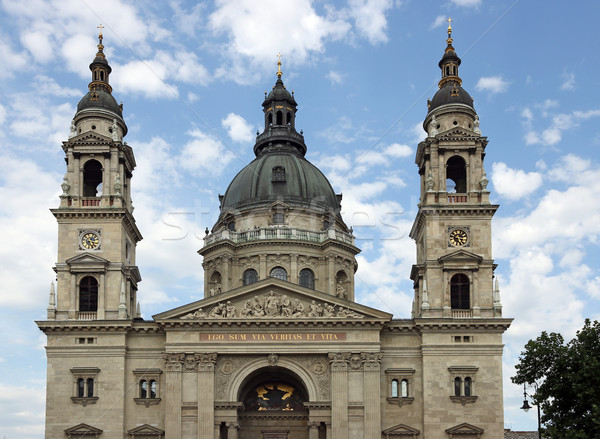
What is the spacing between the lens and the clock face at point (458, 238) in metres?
63.6

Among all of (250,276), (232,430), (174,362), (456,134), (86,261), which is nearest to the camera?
(232,430)

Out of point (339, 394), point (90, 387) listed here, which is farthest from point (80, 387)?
point (339, 394)

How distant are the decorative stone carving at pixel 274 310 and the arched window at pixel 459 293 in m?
6.75

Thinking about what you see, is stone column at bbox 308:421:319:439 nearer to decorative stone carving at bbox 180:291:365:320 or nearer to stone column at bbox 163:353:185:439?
decorative stone carving at bbox 180:291:365:320

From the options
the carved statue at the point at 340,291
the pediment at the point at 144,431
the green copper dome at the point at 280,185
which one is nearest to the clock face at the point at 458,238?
the carved statue at the point at 340,291

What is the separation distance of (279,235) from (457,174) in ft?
54.9

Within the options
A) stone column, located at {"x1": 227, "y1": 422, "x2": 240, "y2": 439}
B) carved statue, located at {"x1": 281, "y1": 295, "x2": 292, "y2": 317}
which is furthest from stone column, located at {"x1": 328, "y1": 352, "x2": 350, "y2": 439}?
stone column, located at {"x1": 227, "y1": 422, "x2": 240, "y2": 439}

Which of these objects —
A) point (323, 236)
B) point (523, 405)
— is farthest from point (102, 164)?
point (523, 405)

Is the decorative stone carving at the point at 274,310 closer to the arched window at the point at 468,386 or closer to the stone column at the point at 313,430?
the stone column at the point at 313,430

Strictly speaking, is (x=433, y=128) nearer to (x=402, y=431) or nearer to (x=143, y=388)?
(x=402, y=431)

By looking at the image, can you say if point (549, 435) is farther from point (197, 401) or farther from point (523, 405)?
point (197, 401)

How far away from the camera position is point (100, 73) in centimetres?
6844

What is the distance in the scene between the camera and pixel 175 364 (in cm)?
6044

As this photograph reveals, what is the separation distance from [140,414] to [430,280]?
2146cm
